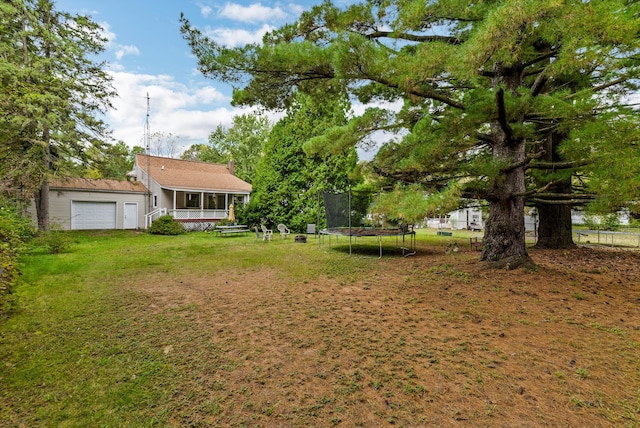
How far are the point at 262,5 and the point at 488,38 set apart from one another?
30.3ft

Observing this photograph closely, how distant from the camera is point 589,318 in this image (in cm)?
382

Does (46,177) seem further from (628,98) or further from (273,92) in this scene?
(628,98)

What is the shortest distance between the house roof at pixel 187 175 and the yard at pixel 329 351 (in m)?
15.4

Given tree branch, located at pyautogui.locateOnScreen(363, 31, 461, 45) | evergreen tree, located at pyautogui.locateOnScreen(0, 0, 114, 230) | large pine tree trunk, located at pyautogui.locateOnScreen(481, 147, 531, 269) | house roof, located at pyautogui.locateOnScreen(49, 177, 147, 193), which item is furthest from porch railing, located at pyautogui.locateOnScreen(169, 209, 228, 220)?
large pine tree trunk, located at pyautogui.locateOnScreen(481, 147, 531, 269)

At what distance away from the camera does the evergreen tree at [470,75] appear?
11.9ft

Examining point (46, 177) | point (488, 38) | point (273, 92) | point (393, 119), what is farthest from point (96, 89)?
point (488, 38)

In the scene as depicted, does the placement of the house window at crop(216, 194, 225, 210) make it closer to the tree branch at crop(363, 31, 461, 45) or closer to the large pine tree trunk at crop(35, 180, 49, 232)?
the large pine tree trunk at crop(35, 180, 49, 232)

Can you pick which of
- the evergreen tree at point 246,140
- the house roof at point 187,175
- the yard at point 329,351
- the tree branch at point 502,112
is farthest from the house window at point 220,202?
the tree branch at point 502,112

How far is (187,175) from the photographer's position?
2255 cm

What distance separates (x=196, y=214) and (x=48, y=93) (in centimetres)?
1069

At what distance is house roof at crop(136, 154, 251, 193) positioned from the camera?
20466 mm

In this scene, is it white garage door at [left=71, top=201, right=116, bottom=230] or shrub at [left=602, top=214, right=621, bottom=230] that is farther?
white garage door at [left=71, top=201, right=116, bottom=230]

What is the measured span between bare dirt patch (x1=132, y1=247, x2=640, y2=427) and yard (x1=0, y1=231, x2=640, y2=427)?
16 millimetres

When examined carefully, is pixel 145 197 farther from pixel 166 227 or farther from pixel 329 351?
pixel 329 351
